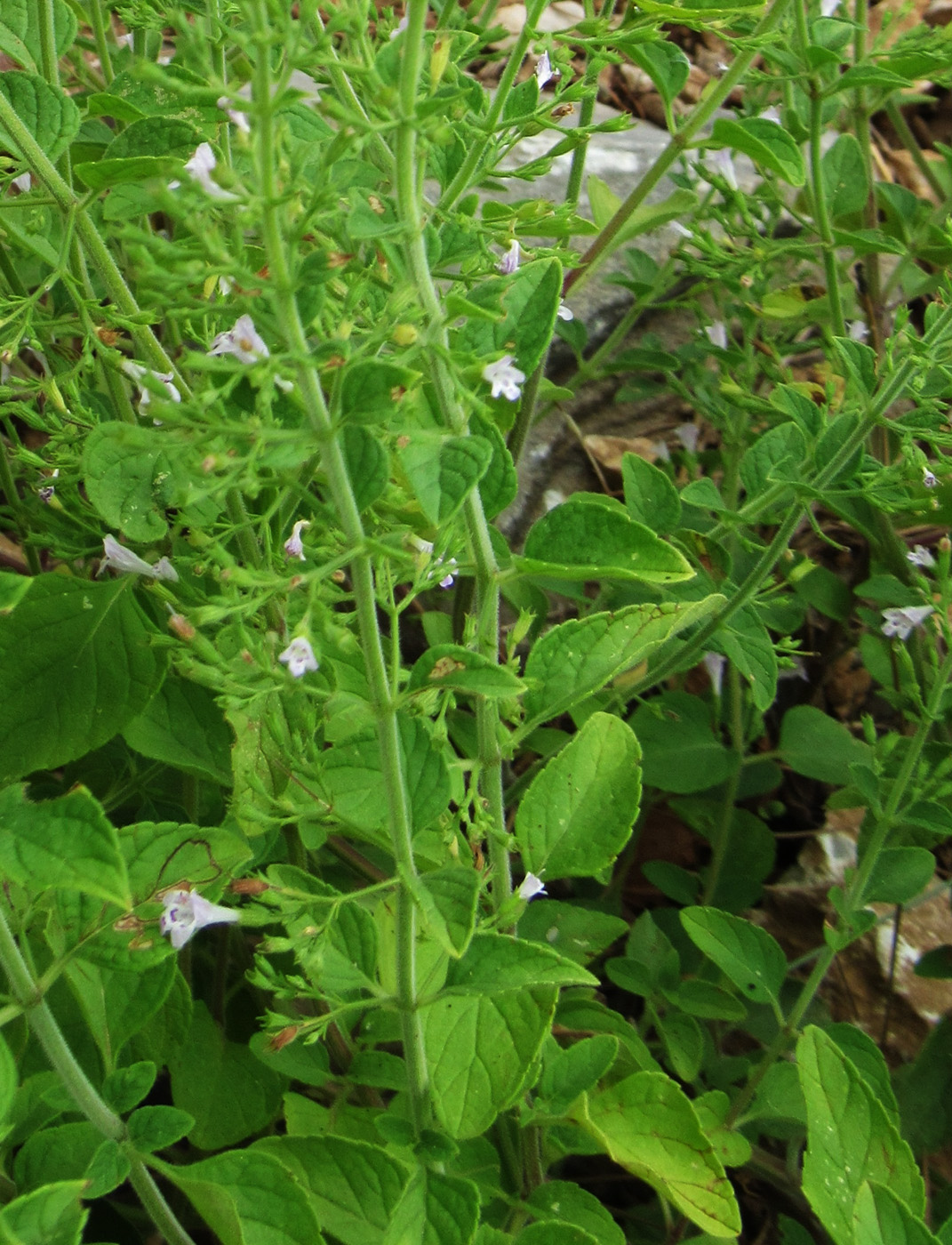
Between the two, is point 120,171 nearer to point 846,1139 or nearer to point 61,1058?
point 61,1058

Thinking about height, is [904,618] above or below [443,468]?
below

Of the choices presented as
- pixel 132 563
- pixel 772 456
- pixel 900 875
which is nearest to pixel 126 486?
pixel 132 563

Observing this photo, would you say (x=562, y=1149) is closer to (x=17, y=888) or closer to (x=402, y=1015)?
(x=402, y=1015)

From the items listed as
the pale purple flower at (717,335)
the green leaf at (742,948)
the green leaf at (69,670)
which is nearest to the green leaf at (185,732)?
the green leaf at (69,670)

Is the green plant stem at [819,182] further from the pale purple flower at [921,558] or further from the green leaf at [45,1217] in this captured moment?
the green leaf at [45,1217]

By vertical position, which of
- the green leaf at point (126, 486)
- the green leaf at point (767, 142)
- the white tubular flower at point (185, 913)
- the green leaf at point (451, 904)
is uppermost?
the green leaf at point (767, 142)

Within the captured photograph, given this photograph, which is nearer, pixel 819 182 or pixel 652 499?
pixel 652 499
